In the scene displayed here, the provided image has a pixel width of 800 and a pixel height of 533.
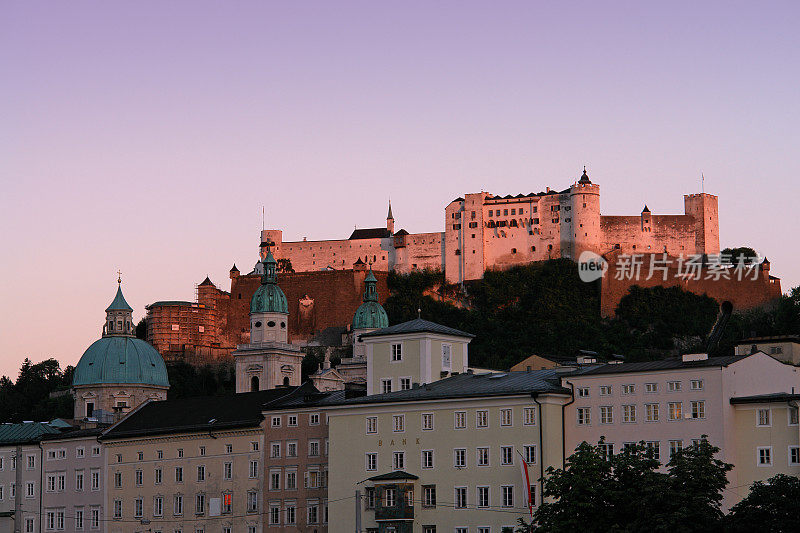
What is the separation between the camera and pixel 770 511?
61.9 metres

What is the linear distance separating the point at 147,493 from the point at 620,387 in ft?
108

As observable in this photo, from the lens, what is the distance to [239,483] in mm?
95250

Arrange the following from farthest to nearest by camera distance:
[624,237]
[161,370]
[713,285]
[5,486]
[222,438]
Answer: [624,237]
[713,285]
[161,370]
[5,486]
[222,438]

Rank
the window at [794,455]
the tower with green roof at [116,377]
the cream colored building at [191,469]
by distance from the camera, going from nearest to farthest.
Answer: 1. the window at [794,455]
2. the cream colored building at [191,469]
3. the tower with green roof at [116,377]

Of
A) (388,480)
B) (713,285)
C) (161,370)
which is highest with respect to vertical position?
(713,285)

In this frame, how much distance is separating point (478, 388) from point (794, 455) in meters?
16.0

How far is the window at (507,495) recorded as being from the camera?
77875mm

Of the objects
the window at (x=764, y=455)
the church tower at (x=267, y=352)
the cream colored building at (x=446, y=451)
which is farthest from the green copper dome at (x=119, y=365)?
the window at (x=764, y=455)

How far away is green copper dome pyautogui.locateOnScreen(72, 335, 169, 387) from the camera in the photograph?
129375mm

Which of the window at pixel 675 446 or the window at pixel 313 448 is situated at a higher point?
the window at pixel 313 448

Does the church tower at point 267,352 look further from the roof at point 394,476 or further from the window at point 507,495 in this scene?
the window at point 507,495

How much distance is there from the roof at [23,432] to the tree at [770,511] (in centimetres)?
5713

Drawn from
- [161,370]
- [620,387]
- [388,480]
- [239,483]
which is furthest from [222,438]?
[161,370]

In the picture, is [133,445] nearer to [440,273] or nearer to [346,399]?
[346,399]
